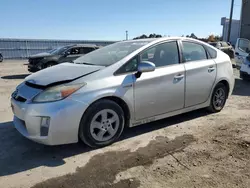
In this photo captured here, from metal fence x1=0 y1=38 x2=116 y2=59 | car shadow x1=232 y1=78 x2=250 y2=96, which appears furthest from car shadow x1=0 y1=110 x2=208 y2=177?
metal fence x1=0 y1=38 x2=116 y2=59

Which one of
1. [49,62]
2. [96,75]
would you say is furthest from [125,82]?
[49,62]

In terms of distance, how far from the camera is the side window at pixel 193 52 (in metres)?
4.84

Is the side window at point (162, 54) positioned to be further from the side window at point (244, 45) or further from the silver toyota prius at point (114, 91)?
the side window at point (244, 45)

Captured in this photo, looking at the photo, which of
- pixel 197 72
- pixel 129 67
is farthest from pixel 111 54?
pixel 197 72

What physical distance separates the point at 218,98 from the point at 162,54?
1.82 meters

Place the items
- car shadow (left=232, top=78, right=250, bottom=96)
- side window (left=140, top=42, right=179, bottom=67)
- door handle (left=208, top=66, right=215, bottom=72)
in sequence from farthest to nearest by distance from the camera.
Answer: car shadow (left=232, top=78, right=250, bottom=96)
door handle (left=208, top=66, right=215, bottom=72)
side window (left=140, top=42, right=179, bottom=67)

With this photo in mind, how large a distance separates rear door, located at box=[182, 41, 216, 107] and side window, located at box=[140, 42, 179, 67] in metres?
0.22

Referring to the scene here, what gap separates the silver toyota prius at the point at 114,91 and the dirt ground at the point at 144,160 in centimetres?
30

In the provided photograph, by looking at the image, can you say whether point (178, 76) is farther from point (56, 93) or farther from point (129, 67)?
point (56, 93)

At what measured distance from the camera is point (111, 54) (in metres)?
4.49

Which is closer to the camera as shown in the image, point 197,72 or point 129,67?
point 129,67

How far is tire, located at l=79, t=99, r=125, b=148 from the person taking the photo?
363 centimetres

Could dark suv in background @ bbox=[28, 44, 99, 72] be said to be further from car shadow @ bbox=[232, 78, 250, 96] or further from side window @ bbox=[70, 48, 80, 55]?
car shadow @ bbox=[232, 78, 250, 96]

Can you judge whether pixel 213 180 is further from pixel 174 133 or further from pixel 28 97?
pixel 28 97
